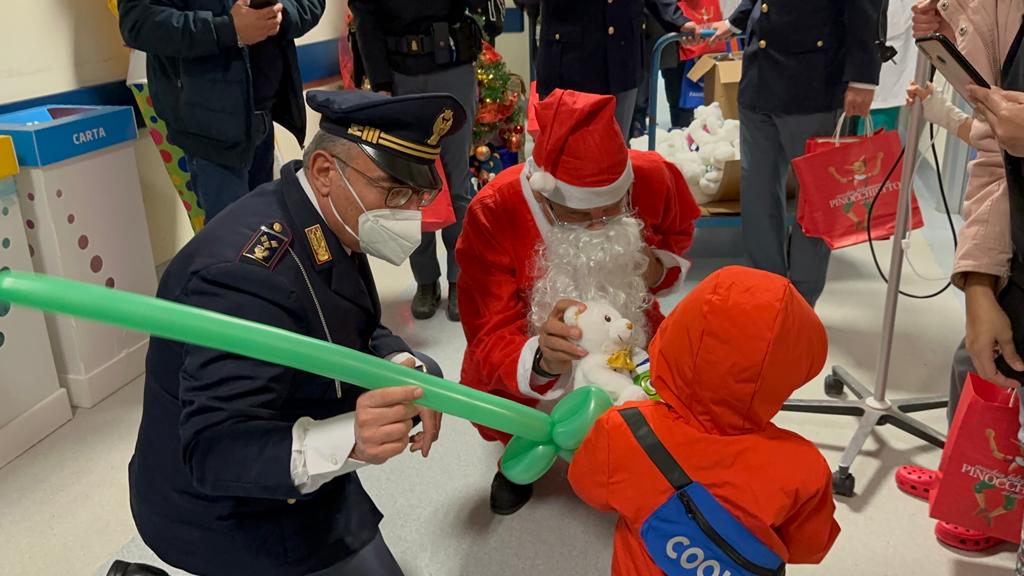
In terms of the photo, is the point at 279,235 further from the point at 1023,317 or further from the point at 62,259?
the point at 62,259

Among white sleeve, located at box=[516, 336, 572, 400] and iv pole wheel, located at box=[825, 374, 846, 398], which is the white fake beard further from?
iv pole wheel, located at box=[825, 374, 846, 398]

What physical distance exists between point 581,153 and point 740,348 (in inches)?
30.8

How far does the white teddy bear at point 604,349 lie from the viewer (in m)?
1.81

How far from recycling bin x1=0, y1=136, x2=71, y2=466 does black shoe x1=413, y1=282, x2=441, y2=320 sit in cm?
132

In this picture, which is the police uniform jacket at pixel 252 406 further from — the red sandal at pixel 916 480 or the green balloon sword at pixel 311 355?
the red sandal at pixel 916 480

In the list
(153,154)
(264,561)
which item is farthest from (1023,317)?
(153,154)

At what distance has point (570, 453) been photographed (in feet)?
4.86

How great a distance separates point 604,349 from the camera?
6.08 feet

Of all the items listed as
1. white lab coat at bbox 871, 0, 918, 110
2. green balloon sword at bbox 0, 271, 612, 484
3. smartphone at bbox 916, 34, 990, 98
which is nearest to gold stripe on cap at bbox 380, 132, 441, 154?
green balloon sword at bbox 0, 271, 612, 484

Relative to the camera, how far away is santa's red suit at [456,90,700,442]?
187 centimetres

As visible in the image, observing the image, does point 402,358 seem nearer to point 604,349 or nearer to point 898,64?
point 604,349

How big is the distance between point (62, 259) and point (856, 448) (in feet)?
7.78

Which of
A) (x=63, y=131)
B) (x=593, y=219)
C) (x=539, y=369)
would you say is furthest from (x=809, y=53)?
(x=63, y=131)

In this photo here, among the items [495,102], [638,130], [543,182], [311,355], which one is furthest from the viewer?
[638,130]
